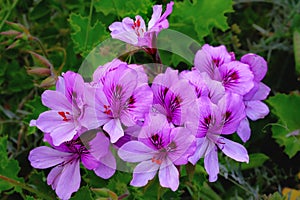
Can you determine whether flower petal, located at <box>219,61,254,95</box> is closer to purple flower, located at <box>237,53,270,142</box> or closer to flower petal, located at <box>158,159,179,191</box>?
purple flower, located at <box>237,53,270,142</box>

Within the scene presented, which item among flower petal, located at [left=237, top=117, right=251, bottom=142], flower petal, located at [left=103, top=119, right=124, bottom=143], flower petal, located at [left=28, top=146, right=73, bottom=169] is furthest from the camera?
flower petal, located at [left=237, top=117, right=251, bottom=142]

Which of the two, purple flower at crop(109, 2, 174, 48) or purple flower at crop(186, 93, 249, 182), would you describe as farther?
purple flower at crop(109, 2, 174, 48)

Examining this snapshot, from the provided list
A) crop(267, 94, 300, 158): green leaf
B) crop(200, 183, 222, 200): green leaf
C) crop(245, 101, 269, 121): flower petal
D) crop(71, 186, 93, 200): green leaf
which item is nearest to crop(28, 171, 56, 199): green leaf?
crop(71, 186, 93, 200): green leaf

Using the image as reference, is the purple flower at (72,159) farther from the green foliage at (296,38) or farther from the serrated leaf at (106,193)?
the green foliage at (296,38)

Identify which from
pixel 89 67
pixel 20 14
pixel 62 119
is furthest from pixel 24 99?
pixel 62 119

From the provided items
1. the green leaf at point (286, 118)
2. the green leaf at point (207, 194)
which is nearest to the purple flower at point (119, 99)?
the green leaf at point (207, 194)

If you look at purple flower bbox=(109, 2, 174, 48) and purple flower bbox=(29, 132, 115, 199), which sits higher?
purple flower bbox=(109, 2, 174, 48)

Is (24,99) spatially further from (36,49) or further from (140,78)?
(140,78)
